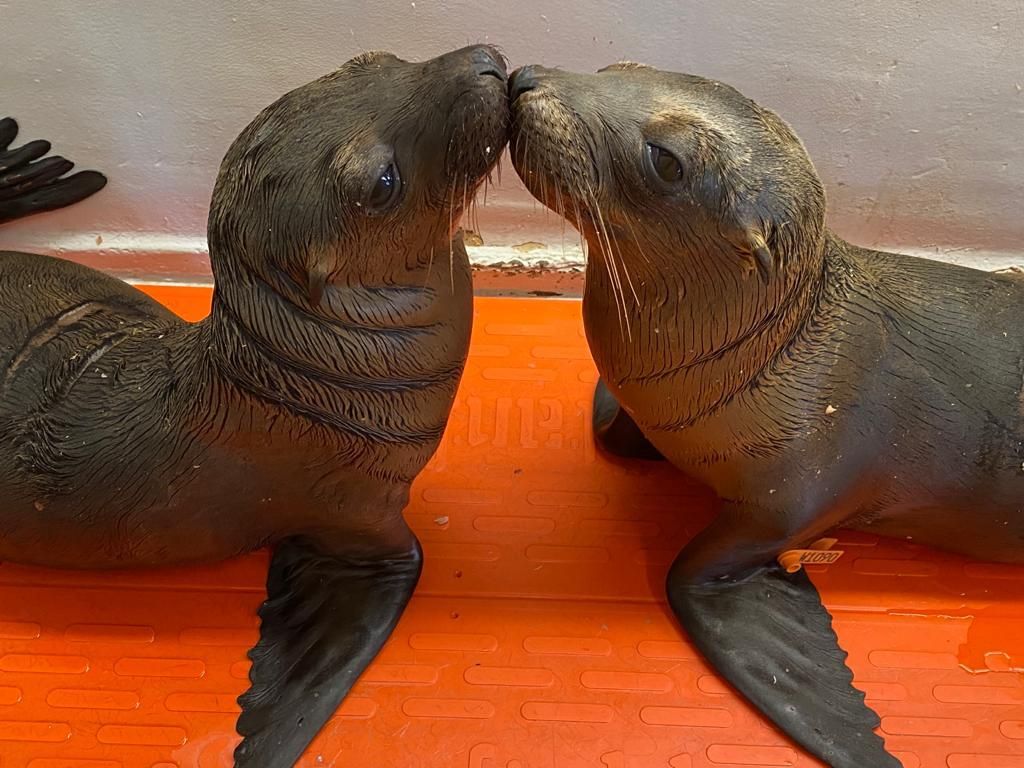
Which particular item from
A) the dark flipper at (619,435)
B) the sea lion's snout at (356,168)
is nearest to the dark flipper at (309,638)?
the dark flipper at (619,435)

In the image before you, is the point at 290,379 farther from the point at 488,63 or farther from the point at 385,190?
the point at 488,63

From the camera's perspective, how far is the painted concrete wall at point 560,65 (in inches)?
68.4

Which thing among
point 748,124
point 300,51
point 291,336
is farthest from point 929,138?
point 291,336

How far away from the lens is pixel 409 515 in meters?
1.73

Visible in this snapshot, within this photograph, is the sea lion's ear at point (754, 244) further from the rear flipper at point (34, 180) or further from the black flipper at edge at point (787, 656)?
the rear flipper at point (34, 180)

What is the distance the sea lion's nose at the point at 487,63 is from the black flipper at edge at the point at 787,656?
3.01 ft

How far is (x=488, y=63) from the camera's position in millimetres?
1049

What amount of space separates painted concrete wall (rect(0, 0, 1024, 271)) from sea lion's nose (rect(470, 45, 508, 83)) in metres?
0.74

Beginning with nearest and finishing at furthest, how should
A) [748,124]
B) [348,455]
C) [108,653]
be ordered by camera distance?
[748,124], [348,455], [108,653]

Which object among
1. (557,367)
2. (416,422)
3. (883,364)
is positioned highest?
(883,364)

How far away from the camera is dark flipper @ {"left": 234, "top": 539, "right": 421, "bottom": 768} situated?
1.44 m

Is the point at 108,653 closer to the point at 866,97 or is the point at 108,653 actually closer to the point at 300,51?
the point at 300,51

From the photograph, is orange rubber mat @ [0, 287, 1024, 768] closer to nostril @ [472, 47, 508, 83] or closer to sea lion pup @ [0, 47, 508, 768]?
sea lion pup @ [0, 47, 508, 768]

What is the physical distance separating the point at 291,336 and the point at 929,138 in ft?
4.82
